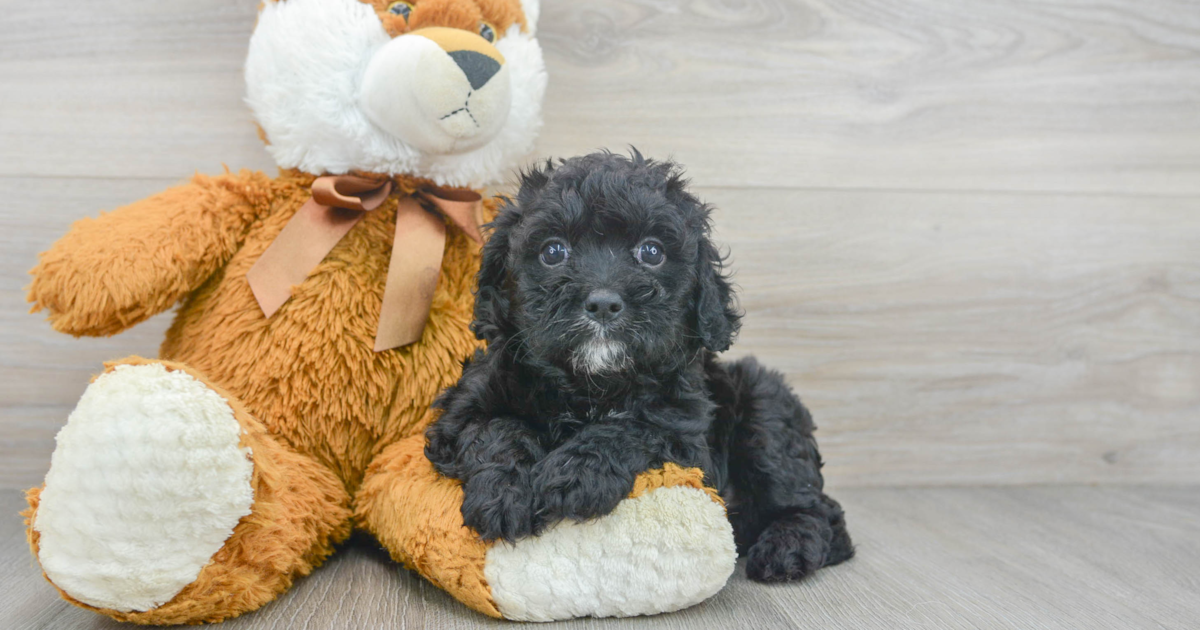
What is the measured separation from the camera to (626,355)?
108cm

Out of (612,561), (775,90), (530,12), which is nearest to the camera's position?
(612,561)

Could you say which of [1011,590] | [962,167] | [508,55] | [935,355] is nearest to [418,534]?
[508,55]

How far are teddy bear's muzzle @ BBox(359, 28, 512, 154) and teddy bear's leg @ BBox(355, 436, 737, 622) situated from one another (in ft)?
1.97

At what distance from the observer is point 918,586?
137cm

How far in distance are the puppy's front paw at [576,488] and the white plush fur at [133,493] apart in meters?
0.41

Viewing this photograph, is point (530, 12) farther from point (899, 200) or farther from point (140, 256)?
point (899, 200)

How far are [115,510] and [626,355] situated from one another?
67cm

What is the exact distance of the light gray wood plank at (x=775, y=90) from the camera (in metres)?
1.69

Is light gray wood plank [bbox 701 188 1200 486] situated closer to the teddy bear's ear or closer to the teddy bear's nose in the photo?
the teddy bear's ear

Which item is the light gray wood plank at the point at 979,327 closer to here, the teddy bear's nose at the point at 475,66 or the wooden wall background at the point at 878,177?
the wooden wall background at the point at 878,177

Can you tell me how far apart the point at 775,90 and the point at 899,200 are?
0.40 meters

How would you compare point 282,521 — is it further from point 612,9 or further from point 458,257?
point 612,9

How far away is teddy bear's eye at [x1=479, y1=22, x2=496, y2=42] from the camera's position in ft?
4.65

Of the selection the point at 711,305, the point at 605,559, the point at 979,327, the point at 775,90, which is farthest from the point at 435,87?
the point at 979,327
